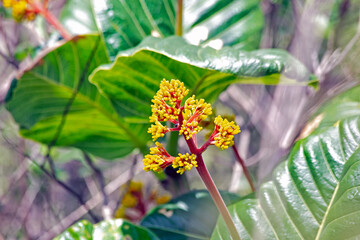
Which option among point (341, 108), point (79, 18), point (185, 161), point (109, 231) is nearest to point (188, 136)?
point (185, 161)

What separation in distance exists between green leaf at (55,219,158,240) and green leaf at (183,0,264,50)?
1.57ft

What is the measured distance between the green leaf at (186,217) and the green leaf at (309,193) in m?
0.18

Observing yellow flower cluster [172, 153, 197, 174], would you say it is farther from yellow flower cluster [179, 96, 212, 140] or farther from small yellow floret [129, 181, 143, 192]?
small yellow floret [129, 181, 143, 192]

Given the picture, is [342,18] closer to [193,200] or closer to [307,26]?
[307,26]

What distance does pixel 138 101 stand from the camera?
Answer: 88 centimetres

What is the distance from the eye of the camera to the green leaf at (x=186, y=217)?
85 cm

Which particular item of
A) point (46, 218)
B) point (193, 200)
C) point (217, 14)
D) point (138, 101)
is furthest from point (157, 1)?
point (46, 218)

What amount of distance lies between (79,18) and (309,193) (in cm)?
84

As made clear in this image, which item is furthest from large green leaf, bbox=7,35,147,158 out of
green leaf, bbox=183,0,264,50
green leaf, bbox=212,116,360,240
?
green leaf, bbox=212,116,360,240

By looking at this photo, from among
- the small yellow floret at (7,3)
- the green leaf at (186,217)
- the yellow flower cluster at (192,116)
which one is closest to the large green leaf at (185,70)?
the yellow flower cluster at (192,116)

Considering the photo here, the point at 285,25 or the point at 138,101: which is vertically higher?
the point at 285,25

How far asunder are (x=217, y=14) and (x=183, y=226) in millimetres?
533

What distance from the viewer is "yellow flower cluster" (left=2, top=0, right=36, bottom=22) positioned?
0.96 m

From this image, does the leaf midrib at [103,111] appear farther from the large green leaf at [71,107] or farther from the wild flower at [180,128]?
the wild flower at [180,128]
